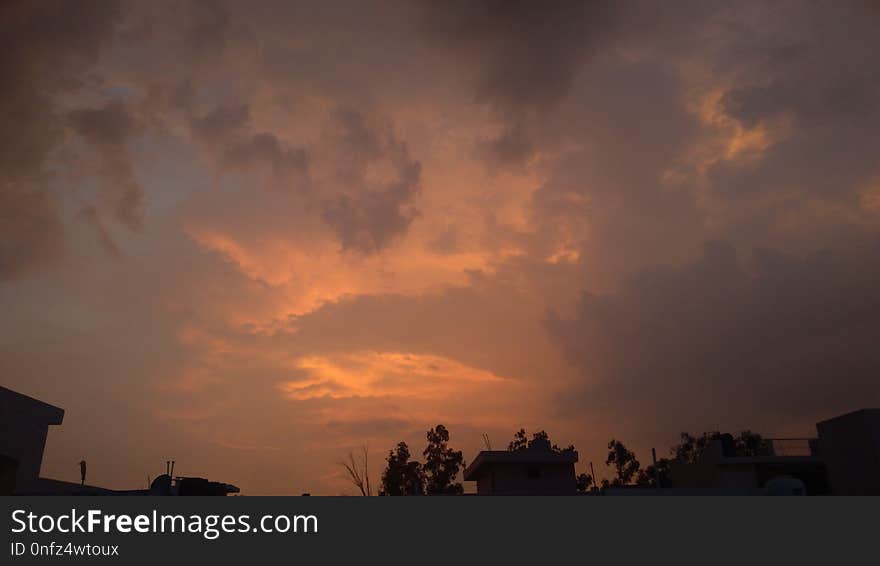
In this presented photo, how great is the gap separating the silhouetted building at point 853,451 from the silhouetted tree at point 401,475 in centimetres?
5241

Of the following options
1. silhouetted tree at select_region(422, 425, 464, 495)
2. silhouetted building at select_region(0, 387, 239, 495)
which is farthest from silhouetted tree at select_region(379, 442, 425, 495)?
silhouetted building at select_region(0, 387, 239, 495)

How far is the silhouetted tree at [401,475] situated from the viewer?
253 feet

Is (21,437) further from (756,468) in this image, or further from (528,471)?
(756,468)

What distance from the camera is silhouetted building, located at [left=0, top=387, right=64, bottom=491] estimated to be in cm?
2806

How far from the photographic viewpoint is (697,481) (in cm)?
4616

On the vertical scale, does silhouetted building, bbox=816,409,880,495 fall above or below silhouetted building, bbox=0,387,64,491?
below

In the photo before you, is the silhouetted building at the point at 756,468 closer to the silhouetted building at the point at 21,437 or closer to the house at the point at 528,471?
the house at the point at 528,471

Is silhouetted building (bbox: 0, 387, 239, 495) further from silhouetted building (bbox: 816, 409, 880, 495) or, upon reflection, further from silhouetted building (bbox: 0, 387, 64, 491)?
silhouetted building (bbox: 816, 409, 880, 495)

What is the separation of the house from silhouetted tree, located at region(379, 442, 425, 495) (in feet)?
119

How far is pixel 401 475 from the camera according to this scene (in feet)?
258

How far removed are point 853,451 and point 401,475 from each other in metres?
57.5

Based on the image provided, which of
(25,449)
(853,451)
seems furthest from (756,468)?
(25,449)

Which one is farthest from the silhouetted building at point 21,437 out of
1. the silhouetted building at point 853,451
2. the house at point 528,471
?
the silhouetted building at point 853,451
